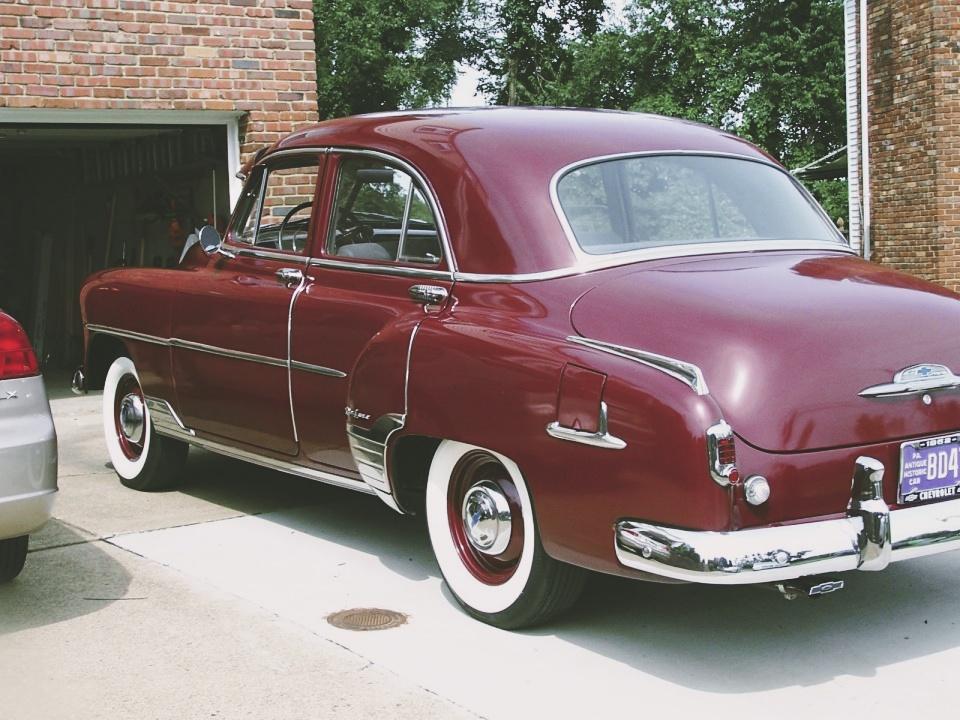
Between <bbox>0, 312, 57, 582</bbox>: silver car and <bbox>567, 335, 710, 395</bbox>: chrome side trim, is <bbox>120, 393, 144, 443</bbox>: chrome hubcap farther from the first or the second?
<bbox>567, 335, 710, 395</bbox>: chrome side trim

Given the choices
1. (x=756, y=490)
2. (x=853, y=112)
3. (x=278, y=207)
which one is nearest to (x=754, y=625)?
(x=756, y=490)

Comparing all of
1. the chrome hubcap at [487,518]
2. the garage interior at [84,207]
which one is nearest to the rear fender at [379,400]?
the chrome hubcap at [487,518]

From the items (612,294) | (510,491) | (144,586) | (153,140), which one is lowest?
(144,586)

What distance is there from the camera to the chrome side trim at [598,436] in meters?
3.82

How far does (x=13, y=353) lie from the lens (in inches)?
181

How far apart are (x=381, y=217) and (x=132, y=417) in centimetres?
239

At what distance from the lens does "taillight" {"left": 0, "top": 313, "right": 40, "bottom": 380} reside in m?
4.55

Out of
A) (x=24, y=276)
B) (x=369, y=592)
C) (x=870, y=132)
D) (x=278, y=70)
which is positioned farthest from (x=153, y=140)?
(x=369, y=592)

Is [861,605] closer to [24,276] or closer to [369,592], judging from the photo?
[369,592]

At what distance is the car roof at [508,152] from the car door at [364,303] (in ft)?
0.33

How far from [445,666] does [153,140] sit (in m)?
11.3

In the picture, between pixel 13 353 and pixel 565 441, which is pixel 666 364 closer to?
pixel 565 441

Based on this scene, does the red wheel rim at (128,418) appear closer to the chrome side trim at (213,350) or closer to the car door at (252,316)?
the chrome side trim at (213,350)

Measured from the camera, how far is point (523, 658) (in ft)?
13.7
